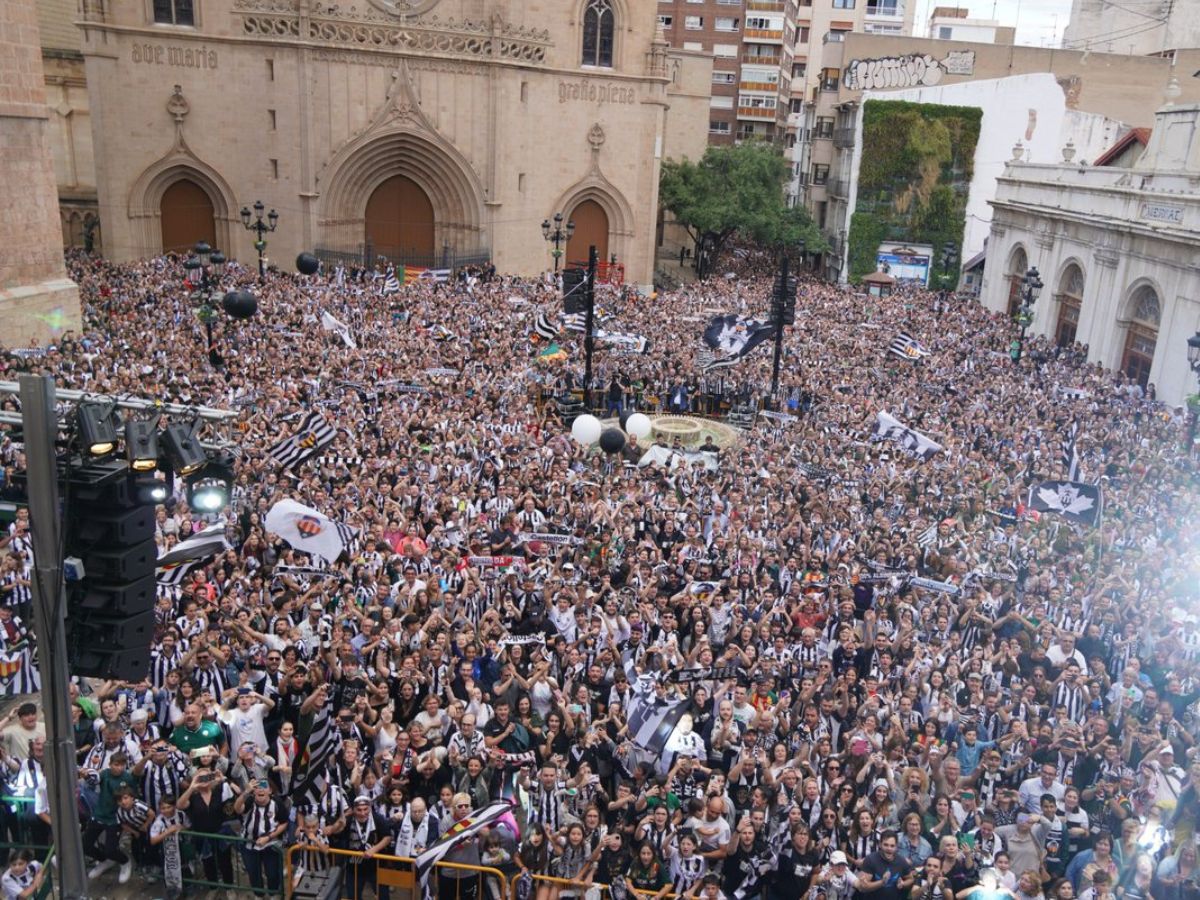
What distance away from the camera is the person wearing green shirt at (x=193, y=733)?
913 cm

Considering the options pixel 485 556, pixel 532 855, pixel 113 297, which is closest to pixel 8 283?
pixel 113 297

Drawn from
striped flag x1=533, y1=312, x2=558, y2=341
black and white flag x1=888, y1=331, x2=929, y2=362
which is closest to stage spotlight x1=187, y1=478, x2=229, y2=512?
striped flag x1=533, y1=312, x2=558, y2=341

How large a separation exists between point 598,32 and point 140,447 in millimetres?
39362

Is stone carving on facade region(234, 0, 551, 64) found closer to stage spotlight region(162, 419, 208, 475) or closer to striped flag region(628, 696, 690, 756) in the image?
striped flag region(628, 696, 690, 756)

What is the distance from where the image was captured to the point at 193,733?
9164 millimetres

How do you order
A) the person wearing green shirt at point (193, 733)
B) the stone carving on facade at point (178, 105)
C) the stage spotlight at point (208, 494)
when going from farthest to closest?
the stone carving on facade at point (178, 105)
the person wearing green shirt at point (193, 733)
the stage spotlight at point (208, 494)

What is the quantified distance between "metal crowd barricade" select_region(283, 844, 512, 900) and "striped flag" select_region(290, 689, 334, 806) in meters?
0.66

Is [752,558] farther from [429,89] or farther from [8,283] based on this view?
[429,89]

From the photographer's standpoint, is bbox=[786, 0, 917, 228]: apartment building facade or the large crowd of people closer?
the large crowd of people

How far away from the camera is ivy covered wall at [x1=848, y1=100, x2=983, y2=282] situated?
48.4 m

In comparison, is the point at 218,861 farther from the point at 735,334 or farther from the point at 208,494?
the point at 735,334

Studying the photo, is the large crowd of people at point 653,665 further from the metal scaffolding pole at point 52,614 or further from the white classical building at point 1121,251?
the white classical building at point 1121,251

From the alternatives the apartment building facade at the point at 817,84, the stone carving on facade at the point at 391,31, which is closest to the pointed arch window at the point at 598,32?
the stone carving on facade at the point at 391,31

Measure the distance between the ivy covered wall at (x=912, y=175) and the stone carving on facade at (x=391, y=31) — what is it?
1842 centimetres
